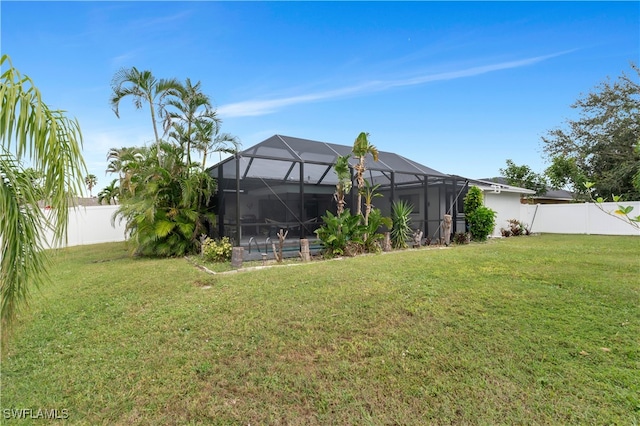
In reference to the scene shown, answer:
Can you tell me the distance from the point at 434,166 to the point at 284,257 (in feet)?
27.1

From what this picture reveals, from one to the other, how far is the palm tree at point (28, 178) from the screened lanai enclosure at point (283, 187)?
5.57 metres

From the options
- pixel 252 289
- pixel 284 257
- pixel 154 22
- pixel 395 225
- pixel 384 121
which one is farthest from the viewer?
pixel 384 121

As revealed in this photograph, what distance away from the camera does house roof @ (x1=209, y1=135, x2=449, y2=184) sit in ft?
27.2

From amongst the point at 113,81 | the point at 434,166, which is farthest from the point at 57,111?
the point at 434,166

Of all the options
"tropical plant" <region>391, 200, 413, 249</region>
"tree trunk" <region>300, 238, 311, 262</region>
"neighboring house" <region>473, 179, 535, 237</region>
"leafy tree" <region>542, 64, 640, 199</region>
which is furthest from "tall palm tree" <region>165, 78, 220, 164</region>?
"leafy tree" <region>542, 64, 640, 199</region>

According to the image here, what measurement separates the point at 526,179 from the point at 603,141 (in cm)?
483

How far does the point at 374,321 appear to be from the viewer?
3.83 meters

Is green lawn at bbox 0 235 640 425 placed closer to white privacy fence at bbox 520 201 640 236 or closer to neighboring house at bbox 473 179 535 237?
neighboring house at bbox 473 179 535 237

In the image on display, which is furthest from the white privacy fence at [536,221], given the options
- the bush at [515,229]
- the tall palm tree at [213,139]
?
the tall palm tree at [213,139]

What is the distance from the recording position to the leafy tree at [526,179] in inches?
880

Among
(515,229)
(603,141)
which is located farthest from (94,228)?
(603,141)

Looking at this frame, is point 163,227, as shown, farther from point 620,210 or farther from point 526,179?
point 526,179

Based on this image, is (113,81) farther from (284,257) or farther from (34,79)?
(34,79)

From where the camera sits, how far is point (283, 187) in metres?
8.60
